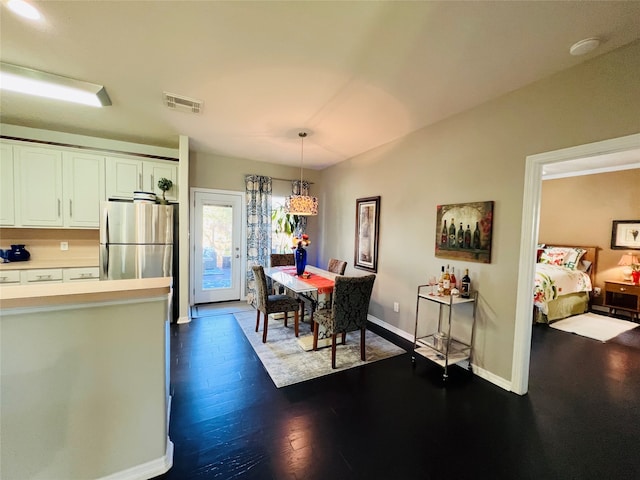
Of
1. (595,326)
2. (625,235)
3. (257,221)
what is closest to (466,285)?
(595,326)

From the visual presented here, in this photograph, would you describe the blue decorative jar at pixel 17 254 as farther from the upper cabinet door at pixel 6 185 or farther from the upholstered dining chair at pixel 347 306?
A: the upholstered dining chair at pixel 347 306

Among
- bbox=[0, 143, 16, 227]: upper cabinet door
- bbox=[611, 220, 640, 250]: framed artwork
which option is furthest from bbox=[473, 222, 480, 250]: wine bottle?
bbox=[0, 143, 16, 227]: upper cabinet door

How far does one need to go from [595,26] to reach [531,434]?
2.80m

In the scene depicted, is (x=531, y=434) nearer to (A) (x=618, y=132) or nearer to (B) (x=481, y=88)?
A: (A) (x=618, y=132)

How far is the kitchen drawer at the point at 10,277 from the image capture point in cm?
296

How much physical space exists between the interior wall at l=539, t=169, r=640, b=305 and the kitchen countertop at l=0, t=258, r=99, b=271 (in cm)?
868

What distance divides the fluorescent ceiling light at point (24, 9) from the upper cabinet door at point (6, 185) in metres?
2.52

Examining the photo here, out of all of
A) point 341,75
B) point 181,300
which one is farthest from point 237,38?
point 181,300

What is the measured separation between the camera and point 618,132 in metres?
1.79

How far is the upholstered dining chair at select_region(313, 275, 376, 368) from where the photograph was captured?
260 centimetres

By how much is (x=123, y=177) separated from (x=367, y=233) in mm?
3787

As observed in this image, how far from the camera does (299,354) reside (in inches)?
116

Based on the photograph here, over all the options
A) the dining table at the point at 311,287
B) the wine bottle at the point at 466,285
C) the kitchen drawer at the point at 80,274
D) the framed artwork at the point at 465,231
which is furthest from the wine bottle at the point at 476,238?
the kitchen drawer at the point at 80,274

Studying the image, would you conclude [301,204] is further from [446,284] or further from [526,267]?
[526,267]
